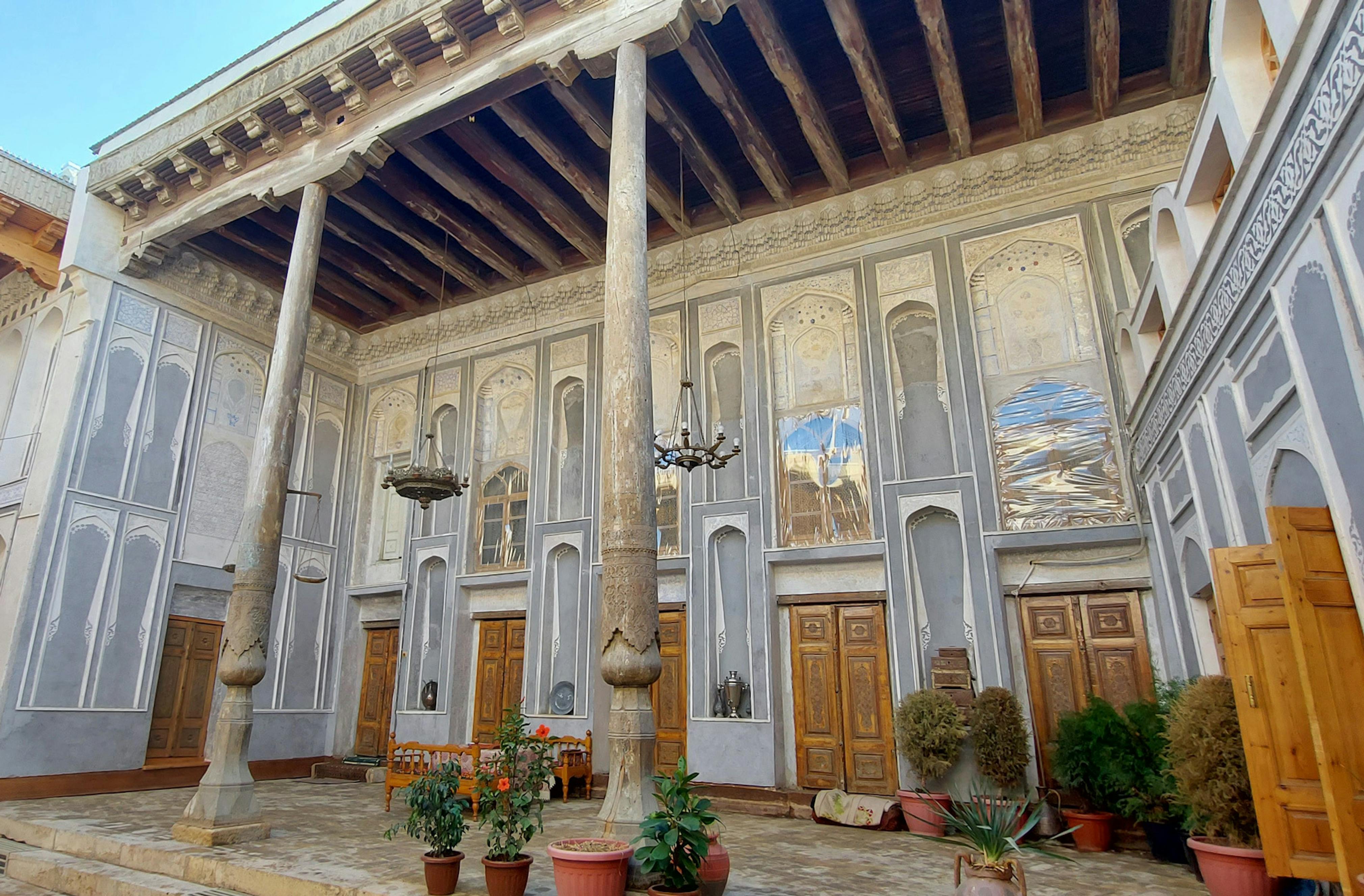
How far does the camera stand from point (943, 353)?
9.16m

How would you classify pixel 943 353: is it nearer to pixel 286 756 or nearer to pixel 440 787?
pixel 440 787

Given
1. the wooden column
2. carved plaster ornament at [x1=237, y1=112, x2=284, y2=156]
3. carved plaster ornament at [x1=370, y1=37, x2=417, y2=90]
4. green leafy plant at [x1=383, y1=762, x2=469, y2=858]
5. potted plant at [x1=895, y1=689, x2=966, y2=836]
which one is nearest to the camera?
green leafy plant at [x1=383, y1=762, x2=469, y2=858]

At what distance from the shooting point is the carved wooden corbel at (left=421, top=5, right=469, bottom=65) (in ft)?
25.7

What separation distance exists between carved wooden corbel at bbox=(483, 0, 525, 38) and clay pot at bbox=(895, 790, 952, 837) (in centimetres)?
796

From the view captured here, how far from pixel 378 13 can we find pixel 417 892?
825 cm

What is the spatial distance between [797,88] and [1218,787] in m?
6.93

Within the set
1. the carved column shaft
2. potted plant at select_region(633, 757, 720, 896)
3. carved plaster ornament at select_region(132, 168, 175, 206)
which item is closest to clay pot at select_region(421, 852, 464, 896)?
the carved column shaft

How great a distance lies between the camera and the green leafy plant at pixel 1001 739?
719 cm

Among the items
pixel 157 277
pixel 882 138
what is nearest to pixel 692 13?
pixel 882 138

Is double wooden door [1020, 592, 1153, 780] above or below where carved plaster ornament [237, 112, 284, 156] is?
below

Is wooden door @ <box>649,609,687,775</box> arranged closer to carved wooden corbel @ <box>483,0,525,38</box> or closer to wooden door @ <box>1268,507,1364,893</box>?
carved wooden corbel @ <box>483,0,525,38</box>

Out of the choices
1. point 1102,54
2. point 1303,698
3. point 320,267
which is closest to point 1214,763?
point 1303,698

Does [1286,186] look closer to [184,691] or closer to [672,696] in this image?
[672,696]

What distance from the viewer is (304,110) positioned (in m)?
8.84
